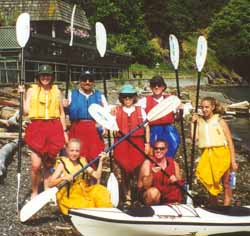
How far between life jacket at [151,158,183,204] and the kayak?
364mm

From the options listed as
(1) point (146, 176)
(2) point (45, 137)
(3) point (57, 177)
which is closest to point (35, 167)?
(2) point (45, 137)

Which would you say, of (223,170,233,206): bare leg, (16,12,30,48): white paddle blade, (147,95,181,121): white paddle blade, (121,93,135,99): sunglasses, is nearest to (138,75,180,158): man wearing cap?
(147,95,181,121): white paddle blade

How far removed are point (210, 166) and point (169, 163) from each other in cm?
64

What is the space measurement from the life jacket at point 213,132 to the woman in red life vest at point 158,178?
0.59 m

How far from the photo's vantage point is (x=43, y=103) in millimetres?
6738

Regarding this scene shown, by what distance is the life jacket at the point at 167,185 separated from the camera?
21.4 feet

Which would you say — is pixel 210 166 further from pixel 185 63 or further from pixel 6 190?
pixel 185 63

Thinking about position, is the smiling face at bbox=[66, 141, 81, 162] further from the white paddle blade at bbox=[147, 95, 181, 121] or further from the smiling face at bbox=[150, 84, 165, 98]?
the smiling face at bbox=[150, 84, 165, 98]

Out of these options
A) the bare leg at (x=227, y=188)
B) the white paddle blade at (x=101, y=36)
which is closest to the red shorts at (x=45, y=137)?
the bare leg at (x=227, y=188)

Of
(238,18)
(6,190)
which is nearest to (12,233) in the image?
(6,190)

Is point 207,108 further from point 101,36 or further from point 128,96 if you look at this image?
point 101,36

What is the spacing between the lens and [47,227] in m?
6.49

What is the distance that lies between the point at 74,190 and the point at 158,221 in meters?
1.16

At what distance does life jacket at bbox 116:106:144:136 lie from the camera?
6926mm
